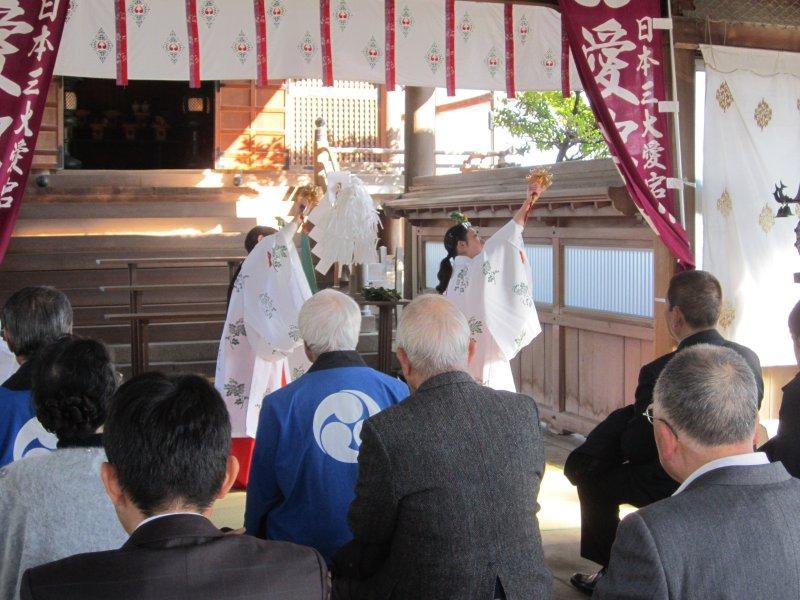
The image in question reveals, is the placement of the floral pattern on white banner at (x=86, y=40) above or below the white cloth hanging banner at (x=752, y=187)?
above

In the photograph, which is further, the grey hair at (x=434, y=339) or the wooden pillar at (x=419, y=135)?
the wooden pillar at (x=419, y=135)

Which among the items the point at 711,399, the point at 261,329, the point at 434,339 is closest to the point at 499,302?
the point at 261,329

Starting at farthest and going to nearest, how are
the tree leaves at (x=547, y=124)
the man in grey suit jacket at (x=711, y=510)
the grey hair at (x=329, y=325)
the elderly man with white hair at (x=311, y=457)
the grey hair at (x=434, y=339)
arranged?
the tree leaves at (x=547, y=124) < the grey hair at (x=329, y=325) < the elderly man with white hair at (x=311, y=457) < the grey hair at (x=434, y=339) < the man in grey suit jacket at (x=711, y=510)

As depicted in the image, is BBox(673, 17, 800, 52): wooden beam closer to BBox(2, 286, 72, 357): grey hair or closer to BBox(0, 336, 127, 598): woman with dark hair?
BBox(2, 286, 72, 357): grey hair

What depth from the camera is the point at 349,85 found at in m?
14.5

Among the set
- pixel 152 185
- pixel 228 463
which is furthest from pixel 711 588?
pixel 152 185

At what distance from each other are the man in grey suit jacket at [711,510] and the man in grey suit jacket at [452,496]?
1.65ft

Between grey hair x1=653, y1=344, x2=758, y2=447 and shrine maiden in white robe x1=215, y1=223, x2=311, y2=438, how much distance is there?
332 centimetres

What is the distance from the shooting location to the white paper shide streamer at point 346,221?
6379 mm

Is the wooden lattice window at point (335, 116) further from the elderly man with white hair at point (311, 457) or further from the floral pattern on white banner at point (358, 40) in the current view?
the elderly man with white hair at point (311, 457)

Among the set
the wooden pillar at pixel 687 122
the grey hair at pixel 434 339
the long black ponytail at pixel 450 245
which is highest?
the wooden pillar at pixel 687 122

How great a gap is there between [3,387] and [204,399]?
3.80 feet

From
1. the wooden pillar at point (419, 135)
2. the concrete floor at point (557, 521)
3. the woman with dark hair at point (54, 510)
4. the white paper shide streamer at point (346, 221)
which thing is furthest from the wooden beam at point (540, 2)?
the wooden pillar at point (419, 135)

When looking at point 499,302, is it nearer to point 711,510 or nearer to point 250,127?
point 711,510
